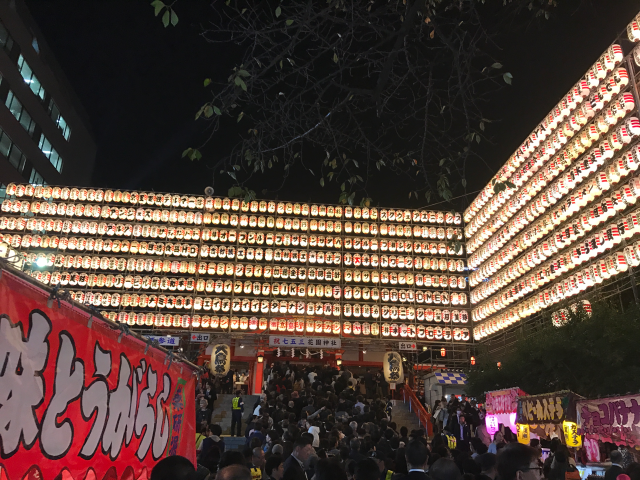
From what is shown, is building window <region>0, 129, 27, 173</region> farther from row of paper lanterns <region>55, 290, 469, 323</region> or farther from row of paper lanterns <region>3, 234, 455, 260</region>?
row of paper lanterns <region>55, 290, 469, 323</region>

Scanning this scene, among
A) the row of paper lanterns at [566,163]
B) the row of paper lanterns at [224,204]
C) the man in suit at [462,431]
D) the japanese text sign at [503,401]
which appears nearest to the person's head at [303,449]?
the man in suit at [462,431]

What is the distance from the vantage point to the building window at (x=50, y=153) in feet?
93.3

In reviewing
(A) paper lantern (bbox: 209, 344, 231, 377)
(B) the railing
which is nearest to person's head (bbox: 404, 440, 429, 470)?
(B) the railing

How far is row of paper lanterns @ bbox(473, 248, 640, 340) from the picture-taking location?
47.1ft

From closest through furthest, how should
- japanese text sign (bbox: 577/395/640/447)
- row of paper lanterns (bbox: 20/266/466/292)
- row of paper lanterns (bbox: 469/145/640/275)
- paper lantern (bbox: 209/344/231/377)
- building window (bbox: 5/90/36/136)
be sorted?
japanese text sign (bbox: 577/395/640/447)
row of paper lanterns (bbox: 469/145/640/275)
paper lantern (bbox: 209/344/231/377)
row of paper lanterns (bbox: 20/266/466/292)
building window (bbox: 5/90/36/136)

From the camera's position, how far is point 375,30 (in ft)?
13.3

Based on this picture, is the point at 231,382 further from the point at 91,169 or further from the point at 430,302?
the point at 91,169

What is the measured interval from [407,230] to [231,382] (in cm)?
1216

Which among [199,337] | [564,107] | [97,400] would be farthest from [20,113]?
[97,400]

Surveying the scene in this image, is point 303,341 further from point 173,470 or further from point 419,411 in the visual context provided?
point 173,470

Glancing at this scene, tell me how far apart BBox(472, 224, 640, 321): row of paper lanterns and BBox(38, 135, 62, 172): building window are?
25.8 m

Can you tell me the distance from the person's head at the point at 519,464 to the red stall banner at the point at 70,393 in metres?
2.22

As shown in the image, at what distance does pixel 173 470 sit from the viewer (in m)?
2.37

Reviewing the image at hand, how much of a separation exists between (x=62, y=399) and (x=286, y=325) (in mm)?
21061
